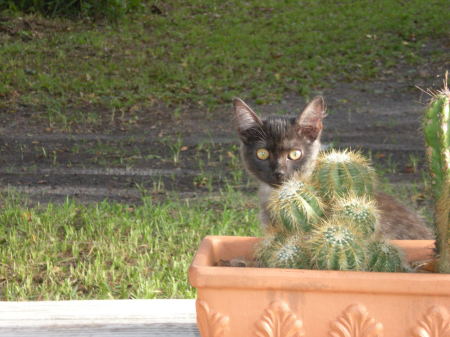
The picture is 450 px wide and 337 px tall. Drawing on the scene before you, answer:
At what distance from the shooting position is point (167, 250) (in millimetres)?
4672

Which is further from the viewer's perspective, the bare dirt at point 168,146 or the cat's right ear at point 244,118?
the bare dirt at point 168,146

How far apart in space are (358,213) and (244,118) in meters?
1.88

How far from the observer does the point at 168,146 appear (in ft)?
27.9

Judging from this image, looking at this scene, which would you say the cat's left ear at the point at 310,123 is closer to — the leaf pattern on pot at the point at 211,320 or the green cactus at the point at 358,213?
the green cactus at the point at 358,213

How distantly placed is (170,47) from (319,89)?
3.32 m

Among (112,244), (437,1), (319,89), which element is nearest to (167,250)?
(112,244)

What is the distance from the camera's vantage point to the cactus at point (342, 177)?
178cm

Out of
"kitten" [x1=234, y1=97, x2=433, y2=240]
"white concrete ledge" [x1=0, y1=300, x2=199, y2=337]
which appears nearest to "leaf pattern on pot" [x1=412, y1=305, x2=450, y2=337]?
"white concrete ledge" [x1=0, y1=300, x2=199, y2=337]

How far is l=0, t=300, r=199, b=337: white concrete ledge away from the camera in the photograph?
1.93 m

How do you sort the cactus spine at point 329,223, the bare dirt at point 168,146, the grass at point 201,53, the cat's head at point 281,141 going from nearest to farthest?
the cactus spine at point 329,223 < the cat's head at point 281,141 < the bare dirt at point 168,146 < the grass at point 201,53

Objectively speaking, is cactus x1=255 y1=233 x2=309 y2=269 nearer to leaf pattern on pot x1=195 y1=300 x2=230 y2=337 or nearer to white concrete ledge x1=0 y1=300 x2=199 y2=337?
leaf pattern on pot x1=195 y1=300 x2=230 y2=337

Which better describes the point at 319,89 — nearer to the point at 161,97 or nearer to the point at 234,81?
the point at 234,81

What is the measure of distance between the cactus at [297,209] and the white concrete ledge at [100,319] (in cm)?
45

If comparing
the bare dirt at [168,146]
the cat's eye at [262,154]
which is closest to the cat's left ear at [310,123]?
the cat's eye at [262,154]
